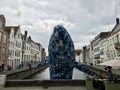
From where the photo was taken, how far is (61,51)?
830cm

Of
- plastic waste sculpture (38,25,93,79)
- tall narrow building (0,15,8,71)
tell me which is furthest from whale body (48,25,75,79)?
tall narrow building (0,15,8,71)

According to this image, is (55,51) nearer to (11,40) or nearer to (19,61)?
(11,40)

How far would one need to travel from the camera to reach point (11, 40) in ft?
170

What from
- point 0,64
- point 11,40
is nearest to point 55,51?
point 0,64

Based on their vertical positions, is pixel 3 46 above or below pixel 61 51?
above

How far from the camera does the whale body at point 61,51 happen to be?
27.2ft

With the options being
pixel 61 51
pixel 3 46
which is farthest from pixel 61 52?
pixel 3 46

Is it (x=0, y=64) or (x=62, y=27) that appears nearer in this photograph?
(x=62, y=27)

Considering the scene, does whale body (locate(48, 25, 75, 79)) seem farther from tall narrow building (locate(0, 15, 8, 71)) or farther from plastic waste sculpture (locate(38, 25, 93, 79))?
tall narrow building (locate(0, 15, 8, 71))

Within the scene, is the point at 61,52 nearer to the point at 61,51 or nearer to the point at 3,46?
the point at 61,51

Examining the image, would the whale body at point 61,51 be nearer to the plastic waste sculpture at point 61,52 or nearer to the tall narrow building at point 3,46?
the plastic waste sculpture at point 61,52

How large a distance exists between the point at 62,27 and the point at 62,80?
2.56 metres

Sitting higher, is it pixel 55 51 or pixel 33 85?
pixel 55 51

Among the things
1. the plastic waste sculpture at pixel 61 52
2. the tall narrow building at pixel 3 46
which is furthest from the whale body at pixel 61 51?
the tall narrow building at pixel 3 46
